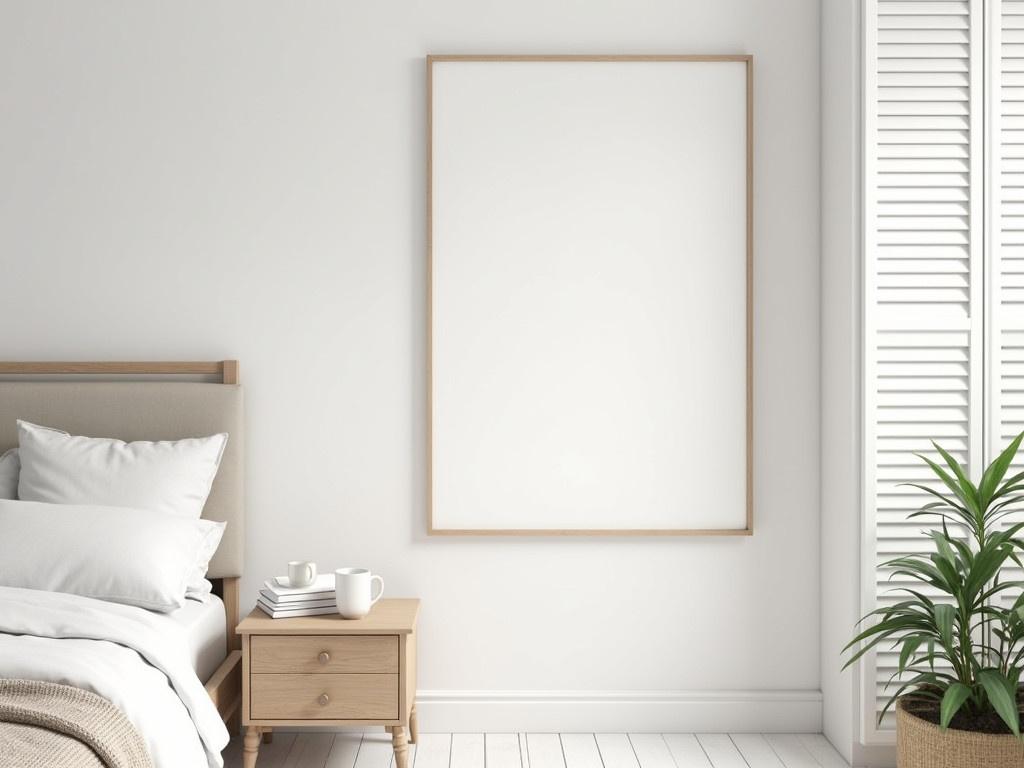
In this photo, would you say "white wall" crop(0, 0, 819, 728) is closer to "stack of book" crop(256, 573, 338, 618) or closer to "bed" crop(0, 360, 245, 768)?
"bed" crop(0, 360, 245, 768)

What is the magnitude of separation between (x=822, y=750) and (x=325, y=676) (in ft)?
5.15

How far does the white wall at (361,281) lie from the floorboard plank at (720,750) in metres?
0.10

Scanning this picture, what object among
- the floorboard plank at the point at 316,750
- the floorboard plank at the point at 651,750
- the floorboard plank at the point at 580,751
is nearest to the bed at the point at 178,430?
the floorboard plank at the point at 316,750

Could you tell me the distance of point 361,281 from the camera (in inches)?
112

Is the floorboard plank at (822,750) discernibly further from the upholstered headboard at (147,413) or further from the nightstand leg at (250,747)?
the upholstered headboard at (147,413)

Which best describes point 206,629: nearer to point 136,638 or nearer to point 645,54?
point 136,638

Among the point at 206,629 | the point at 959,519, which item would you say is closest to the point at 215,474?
the point at 206,629

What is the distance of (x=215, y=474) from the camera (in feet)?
8.93

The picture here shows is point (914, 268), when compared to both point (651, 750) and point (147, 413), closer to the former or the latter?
point (651, 750)

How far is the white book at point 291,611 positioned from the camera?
8.16ft

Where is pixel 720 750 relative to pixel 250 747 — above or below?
below

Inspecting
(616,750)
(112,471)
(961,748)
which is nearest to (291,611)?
(112,471)

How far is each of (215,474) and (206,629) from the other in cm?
48

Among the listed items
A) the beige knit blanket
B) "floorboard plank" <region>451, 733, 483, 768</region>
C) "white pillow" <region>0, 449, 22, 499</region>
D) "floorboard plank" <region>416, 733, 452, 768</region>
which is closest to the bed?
"white pillow" <region>0, 449, 22, 499</region>
